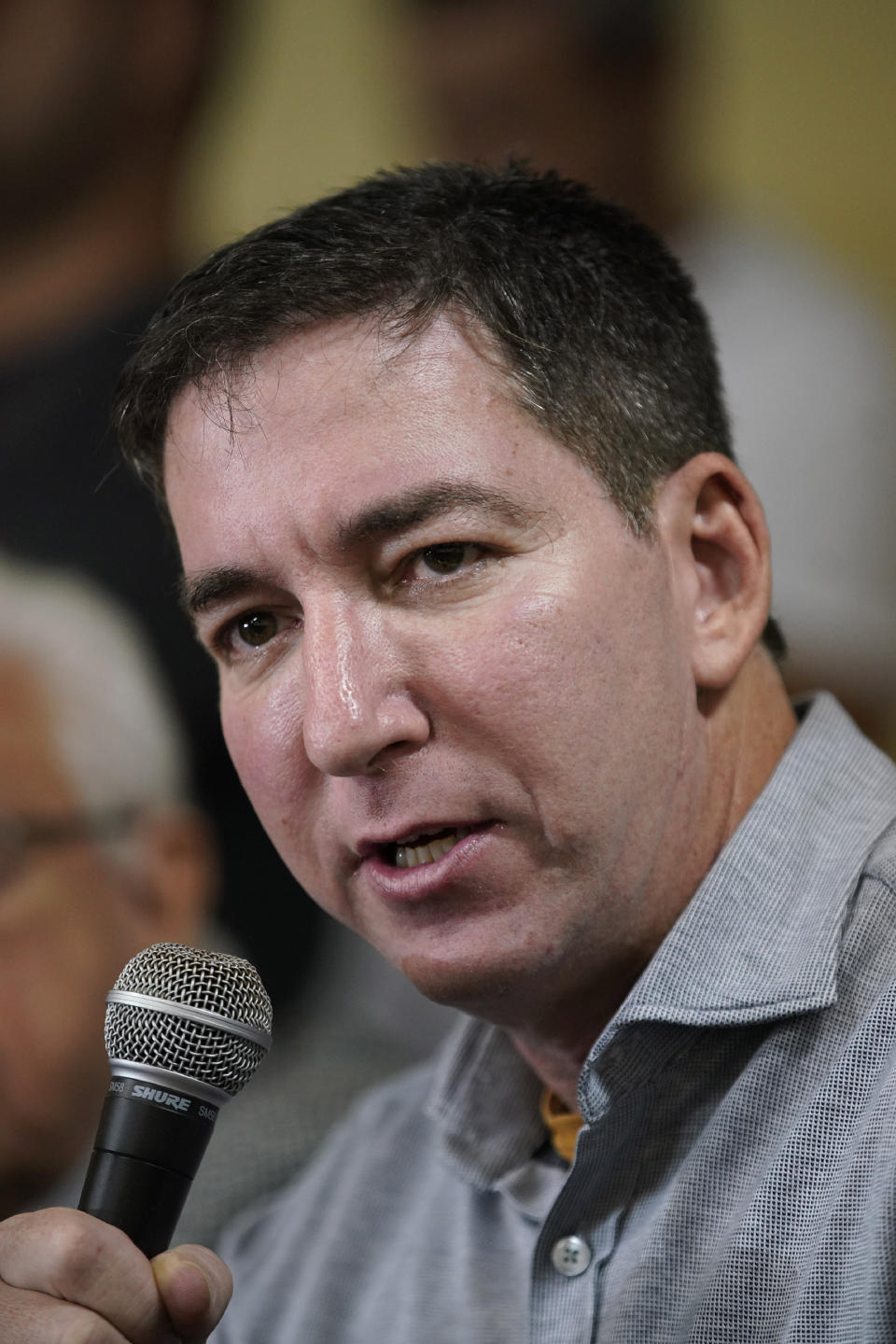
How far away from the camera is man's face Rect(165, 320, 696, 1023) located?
4.16 ft

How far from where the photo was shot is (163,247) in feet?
7.66

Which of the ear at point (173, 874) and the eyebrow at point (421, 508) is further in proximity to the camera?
the ear at point (173, 874)

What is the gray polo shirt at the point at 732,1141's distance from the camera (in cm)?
117

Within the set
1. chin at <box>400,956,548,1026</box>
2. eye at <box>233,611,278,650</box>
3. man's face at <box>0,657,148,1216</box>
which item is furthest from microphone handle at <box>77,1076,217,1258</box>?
man's face at <box>0,657,148,1216</box>

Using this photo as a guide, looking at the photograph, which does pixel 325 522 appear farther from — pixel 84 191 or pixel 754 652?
pixel 84 191

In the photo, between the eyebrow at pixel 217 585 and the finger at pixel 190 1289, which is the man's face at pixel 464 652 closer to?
the eyebrow at pixel 217 585

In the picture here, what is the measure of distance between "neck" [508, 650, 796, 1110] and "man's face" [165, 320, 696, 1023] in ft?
0.06

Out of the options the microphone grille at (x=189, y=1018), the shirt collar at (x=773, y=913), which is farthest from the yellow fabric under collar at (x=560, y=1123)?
the microphone grille at (x=189, y=1018)

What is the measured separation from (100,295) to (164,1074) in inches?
65.6

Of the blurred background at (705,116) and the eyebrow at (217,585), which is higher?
the blurred background at (705,116)

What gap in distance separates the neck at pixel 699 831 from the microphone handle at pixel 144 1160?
0.48 m

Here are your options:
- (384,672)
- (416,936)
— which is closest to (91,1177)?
(416,936)

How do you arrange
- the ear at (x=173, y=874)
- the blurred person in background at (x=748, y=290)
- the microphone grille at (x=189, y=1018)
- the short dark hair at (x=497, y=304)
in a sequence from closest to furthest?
the microphone grille at (x=189, y=1018), the short dark hair at (x=497, y=304), the ear at (x=173, y=874), the blurred person in background at (x=748, y=290)

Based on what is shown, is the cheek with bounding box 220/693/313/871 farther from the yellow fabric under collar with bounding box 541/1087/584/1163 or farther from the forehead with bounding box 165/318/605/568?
the yellow fabric under collar with bounding box 541/1087/584/1163
